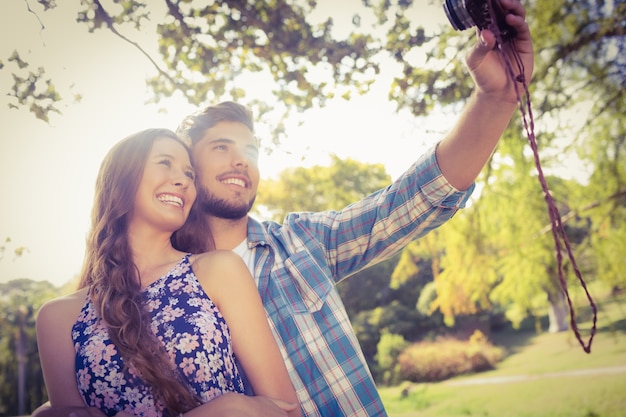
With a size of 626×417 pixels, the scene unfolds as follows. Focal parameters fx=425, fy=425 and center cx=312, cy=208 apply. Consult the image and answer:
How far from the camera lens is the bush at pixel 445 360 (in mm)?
14477

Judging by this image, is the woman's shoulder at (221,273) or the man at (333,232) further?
the woman's shoulder at (221,273)

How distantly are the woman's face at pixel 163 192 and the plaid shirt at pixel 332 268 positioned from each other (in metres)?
0.39

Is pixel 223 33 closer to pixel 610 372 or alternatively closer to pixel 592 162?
pixel 592 162

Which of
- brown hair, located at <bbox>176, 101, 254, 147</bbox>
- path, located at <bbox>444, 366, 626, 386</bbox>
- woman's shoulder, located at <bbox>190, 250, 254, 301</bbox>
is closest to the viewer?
woman's shoulder, located at <bbox>190, 250, 254, 301</bbox>

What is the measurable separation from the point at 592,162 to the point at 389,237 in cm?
437

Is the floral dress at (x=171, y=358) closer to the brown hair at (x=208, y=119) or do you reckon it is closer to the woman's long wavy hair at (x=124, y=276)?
the woman's long wavy hair at (x=124, y=276)

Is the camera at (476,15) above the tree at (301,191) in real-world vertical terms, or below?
below

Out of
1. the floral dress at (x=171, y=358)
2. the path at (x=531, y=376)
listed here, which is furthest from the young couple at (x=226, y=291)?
the path at (x=531, y=376)

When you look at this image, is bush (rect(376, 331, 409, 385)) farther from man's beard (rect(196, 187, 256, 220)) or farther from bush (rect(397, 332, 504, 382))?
man's beard (rect(196, 187, 256, 220))

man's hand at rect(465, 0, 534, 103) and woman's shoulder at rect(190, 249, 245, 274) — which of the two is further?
woman's shoulder at rect(190, 249, 245, 274)

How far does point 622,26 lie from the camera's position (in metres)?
3.99

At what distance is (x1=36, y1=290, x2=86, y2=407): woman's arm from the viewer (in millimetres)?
1511

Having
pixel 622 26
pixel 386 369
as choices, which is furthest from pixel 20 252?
pixel 386 369

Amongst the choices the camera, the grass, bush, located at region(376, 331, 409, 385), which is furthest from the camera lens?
bush, located at region(376, 331, 409, 385)
